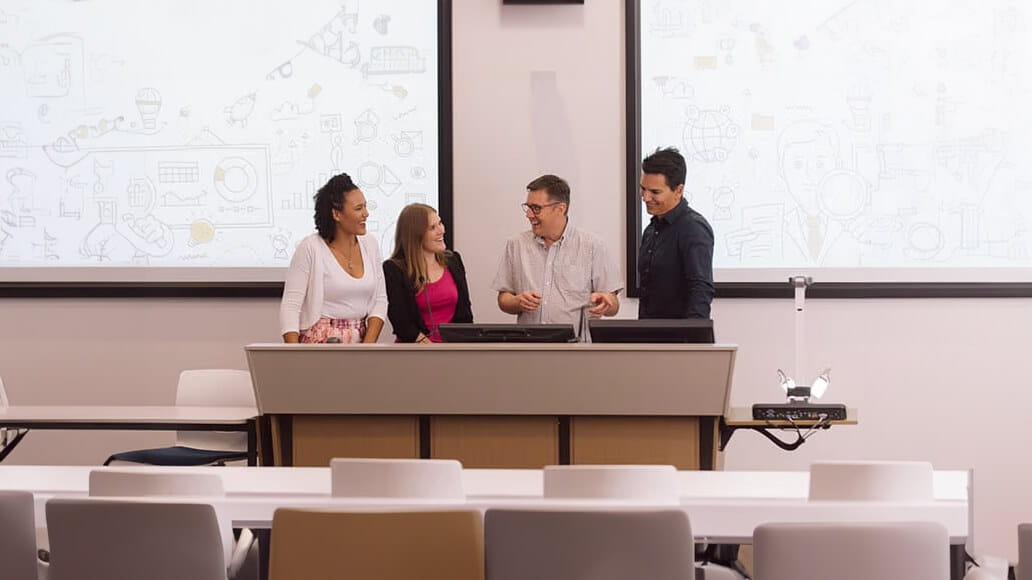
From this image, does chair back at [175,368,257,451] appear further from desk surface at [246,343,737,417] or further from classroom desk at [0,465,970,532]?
classroom desk at [0,465,970,532]

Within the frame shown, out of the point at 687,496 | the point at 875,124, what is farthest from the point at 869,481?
the point at 875,124

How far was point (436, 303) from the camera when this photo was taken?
5.47m

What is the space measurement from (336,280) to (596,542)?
2957 mm

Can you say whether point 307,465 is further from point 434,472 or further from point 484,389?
point 434,472

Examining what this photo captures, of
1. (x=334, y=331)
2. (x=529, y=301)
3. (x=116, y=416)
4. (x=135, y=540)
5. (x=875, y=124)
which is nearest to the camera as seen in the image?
(x=135, y=540)

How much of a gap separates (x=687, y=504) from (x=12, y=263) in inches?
183

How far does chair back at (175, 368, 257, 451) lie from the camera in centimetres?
547

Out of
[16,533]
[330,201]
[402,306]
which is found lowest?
[16,533]

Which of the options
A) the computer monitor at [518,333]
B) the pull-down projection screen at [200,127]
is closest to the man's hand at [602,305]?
the computer monitor at [518,333]

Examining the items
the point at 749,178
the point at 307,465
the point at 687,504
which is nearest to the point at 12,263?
the point at 307,465

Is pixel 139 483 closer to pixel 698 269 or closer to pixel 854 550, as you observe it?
pixel 854 550

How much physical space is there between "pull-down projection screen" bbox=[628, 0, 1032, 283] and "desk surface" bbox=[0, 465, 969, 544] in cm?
284

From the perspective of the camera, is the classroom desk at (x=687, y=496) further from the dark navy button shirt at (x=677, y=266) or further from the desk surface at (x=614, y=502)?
the dark navy button shirt at (x=677, y=266)

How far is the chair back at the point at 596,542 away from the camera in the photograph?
2.59 meters
